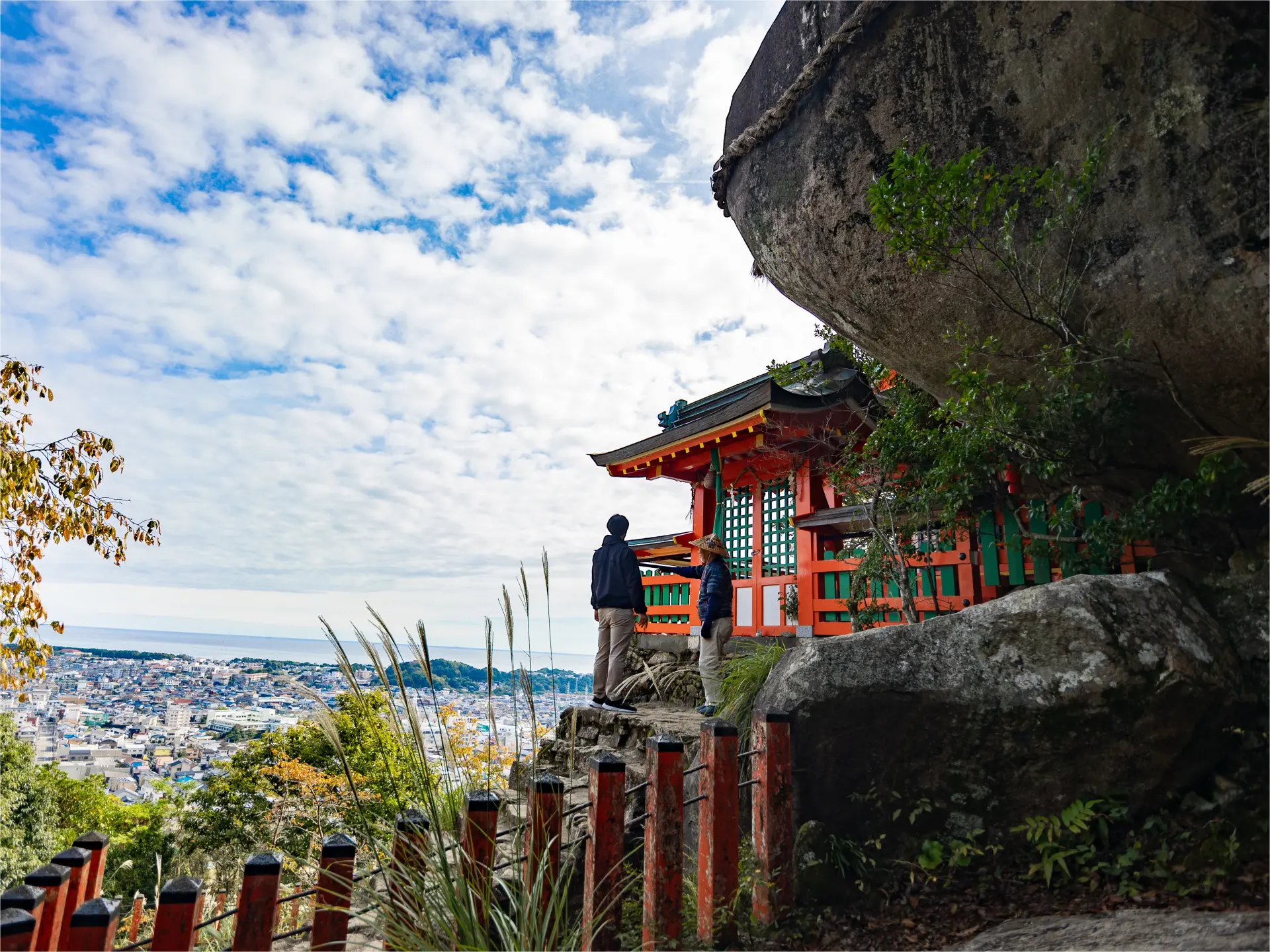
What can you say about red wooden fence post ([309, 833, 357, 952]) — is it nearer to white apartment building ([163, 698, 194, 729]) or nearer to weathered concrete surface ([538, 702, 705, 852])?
weathered concrete surface ([538, 702, 705, 852])

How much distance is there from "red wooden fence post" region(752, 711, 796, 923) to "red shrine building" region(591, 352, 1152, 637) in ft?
8.30

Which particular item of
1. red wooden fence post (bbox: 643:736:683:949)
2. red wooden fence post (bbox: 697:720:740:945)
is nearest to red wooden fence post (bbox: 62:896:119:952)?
red wooden fence post (bbox: 643:736:683:949)

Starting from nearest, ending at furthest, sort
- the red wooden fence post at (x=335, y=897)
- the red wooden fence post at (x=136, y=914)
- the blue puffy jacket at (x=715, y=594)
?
1. the red wooden fence post at (x=335, y=897)
2. the blue puffy jacket at (x=715, y=594)
3. the red wooden fence post at (x=136, y=914)

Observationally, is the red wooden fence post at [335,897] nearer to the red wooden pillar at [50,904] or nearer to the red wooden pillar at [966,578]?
the red wooden pillar at [50,904]

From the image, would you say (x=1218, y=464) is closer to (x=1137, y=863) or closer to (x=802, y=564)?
(x=1137, y=863)

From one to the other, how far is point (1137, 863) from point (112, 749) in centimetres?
2136

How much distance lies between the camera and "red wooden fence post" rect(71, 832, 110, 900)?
6.77 feet

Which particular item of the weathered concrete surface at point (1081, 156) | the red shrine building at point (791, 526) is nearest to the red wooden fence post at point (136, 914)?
the red shrine building at point (791, 526)

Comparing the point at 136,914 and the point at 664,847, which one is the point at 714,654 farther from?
the point at 136,914

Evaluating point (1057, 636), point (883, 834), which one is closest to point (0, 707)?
point (883, 834)

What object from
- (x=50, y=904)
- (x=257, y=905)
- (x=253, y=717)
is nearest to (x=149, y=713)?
(x=253, y=717)

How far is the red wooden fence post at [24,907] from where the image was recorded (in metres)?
1.47

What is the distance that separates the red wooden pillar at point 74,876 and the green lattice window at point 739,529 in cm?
621

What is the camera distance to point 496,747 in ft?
6.88
